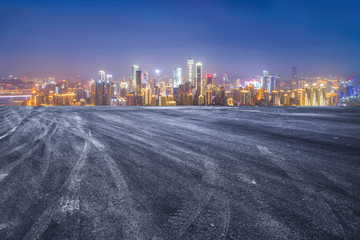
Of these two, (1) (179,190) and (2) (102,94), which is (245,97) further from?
(1) (179,190)

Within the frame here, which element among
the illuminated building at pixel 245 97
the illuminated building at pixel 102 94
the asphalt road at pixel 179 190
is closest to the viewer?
the asphalt road at pixel 179 190

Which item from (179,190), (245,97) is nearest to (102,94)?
(245,97)

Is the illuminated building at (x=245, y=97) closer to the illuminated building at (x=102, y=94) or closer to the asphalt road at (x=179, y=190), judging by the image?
the illuminated building at (x=102, y=94)

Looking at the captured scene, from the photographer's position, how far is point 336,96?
26141mm

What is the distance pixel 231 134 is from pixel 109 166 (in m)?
4.21

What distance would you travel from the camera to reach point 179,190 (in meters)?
2.95

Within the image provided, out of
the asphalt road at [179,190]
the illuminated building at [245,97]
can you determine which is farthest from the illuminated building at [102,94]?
the asphalt road at [179,190]

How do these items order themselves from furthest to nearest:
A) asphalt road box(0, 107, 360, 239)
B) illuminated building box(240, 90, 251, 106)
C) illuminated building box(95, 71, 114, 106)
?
illuminated building box(95, 71, 114, 106) → illuminated building box(240, 90, 251, 106) → asphalt road box(0, 107, 360, 239)

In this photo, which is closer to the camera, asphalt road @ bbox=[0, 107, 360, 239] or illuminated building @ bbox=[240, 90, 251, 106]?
asphalt road @ bbox=[0, 107, 360, 239]

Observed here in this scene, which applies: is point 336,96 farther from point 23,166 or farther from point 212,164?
point 23,166

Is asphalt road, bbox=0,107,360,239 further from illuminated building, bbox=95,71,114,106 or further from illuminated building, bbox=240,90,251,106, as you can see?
illuminated building, bbox=95,71,114,106

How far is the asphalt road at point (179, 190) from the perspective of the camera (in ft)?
→ 7.00

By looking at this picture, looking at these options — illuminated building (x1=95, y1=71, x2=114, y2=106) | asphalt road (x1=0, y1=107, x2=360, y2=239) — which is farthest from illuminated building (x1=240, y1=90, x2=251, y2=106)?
asphalt road (x1=0, y1=107, x2=360, y2=239)

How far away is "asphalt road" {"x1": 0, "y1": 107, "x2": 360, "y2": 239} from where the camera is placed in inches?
84.0
